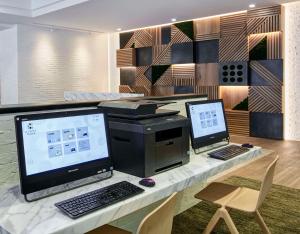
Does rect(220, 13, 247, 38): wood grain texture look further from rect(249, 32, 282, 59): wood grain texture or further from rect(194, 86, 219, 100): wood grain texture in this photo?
rect(194, 86, 219, 100): wood grain texture

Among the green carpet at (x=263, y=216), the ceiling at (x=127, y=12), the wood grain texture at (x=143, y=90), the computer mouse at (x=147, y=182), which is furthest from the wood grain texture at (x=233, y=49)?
the computer mouse at (x=147, y=182)

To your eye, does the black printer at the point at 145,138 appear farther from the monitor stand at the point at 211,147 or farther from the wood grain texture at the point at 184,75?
the wood grain texture at the point at 184,75

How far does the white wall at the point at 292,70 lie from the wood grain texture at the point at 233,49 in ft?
2.74

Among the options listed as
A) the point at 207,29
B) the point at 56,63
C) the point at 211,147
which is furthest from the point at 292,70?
the point at 56,63

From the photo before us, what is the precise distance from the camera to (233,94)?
731 centimetres

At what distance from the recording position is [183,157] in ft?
6.92

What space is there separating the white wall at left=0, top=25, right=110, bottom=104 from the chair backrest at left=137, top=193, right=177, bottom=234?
26.2 feet

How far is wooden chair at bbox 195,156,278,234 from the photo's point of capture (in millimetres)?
2131

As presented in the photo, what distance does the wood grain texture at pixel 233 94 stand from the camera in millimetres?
7131

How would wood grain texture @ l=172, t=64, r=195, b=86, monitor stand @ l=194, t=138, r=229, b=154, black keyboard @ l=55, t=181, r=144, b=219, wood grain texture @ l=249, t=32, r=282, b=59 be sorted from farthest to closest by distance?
1. wood grain texture @ l=172, t=64, r=195, b=86
2. wood grain texture @ l=249, t=32, r=282, b=59
3. monitor stand @ l=194, t=138, r=229, b=154
4. black keyboard @ l=55, t=181, r=144, b=219

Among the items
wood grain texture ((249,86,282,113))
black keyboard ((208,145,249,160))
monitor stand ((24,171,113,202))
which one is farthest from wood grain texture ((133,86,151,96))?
monitor stand ((24,171,113,202))

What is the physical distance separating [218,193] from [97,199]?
1218 mm

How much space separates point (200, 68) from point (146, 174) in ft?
20.9

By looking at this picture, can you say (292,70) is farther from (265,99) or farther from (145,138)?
(145,138)
